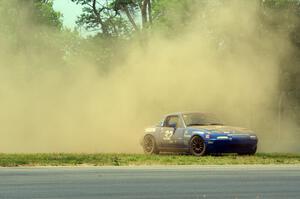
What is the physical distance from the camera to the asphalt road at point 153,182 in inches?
520

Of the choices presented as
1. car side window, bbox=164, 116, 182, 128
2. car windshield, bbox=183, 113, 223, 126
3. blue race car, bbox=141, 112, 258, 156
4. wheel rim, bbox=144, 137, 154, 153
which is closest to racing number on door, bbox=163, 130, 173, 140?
blue race car, bbox=141, 112, 258, 156

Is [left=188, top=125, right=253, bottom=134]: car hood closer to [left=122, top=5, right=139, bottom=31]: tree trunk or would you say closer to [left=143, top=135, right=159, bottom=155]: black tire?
[left=143, top=135, right=159, bottom=155]: black tire

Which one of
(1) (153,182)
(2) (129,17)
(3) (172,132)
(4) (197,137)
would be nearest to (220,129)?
(4) (197,137)

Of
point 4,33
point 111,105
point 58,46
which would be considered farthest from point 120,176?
point 58,46

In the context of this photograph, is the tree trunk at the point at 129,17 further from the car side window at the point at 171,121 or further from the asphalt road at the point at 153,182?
the asphalt road at the point at 153,182

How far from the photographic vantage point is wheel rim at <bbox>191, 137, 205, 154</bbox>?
23.6 m

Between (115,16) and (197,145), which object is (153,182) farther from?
(115,16)

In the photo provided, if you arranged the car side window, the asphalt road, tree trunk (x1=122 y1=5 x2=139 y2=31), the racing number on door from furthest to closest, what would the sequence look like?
tree trunk (x1=122 y1=5 x2=139 y2=31) < the car side window < the racing number on door < the asphalt road

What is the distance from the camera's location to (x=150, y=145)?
25.9 metres

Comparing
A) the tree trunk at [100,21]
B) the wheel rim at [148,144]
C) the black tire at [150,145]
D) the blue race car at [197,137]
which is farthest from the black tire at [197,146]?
the tree trunk at [100,21]

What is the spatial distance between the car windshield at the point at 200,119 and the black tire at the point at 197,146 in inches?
42.4

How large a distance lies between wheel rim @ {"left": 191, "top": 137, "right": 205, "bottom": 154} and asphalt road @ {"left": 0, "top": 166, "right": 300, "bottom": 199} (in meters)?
4.30

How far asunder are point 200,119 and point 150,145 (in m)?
1.93

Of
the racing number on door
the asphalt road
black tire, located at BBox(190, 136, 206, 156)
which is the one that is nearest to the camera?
the asphalt road
